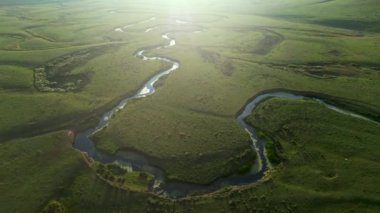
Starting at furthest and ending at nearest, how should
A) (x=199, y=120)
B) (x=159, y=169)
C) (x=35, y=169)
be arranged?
(x=199, y=120), (x=159, y=169), (x=35, y=169)

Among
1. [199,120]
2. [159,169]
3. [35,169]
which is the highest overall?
[199,120]

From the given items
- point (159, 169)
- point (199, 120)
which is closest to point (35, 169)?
point (159, 169)

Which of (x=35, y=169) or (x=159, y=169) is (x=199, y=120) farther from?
(x=35, y=169)

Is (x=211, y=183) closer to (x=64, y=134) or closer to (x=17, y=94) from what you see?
(x=64, y=134)

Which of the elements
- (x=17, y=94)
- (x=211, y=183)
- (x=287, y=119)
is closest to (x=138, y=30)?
(x=17, y=94)

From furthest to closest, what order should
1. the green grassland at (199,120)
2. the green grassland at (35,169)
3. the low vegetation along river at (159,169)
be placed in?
the low vegetation along river at (159,169) → the green grassland at (199,120) → the green grassland at (35,169)

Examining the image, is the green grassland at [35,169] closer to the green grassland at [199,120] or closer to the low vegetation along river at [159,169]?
the green grassland at [199,120]

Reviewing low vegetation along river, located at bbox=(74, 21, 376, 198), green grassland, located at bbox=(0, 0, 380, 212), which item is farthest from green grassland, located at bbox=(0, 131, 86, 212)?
low vegetation along river, located at bbox=(74, 21, 376, 198)

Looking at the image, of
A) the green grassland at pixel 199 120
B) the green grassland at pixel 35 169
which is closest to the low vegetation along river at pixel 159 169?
the green grassland at pixel 199 120

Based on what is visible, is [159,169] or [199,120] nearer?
[159,169]
